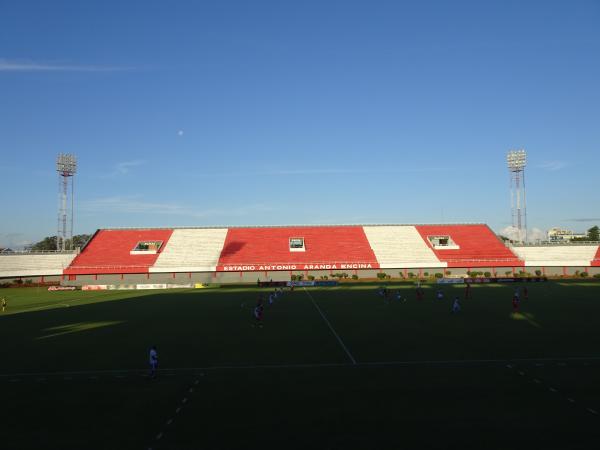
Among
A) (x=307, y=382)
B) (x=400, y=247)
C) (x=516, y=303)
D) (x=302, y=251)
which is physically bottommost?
(x=307, y=382)

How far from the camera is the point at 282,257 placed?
8044 centimetres

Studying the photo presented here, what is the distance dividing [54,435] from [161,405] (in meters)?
3.56

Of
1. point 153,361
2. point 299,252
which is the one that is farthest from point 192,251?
point 153,361

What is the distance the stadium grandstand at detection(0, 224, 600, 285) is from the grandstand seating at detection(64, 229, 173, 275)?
17cm

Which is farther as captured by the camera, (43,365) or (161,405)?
(43,365)

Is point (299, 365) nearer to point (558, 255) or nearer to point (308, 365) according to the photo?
point (308, 365)

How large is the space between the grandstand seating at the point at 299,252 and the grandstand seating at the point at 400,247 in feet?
5.91

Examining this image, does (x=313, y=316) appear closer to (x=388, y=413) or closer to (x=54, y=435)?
(x=388, y=413)

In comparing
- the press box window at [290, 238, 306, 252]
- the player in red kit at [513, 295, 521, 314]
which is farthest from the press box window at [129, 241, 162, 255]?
the player in red kit at [513, 295, 521, 314]

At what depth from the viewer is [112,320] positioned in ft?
115

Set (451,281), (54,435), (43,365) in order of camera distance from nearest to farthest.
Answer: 1. (54,435)
2. (43,365)
3. (451,281)

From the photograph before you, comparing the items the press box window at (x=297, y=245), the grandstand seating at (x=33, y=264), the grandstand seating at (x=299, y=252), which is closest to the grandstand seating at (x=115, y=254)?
the grandstand seating at (x=33, y=264)

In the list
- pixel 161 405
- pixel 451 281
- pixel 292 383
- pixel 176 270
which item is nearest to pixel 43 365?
pixel 161 405

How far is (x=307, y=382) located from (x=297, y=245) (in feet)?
223
